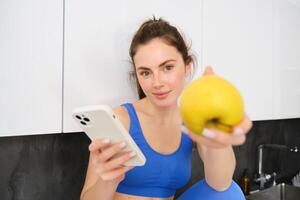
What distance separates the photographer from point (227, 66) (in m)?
1.19

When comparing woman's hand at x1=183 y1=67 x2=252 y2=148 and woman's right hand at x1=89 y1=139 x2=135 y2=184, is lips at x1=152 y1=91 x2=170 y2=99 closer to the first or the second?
woman's right hand at x1=89 y1=139 x2=135 y2=184

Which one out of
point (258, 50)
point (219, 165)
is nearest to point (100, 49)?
point (219, 165)

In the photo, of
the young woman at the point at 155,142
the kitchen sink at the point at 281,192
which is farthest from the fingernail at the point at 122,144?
the kitchen sink at the point at 281,192

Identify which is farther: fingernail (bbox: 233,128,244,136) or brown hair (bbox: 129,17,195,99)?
brown hair (bbox: 129,17,195,99)

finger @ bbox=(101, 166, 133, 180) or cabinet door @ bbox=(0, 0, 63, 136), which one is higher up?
cabinet door @ bbox=(0, 0, 63, 136)

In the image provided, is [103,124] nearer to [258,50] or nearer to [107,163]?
[107,163]

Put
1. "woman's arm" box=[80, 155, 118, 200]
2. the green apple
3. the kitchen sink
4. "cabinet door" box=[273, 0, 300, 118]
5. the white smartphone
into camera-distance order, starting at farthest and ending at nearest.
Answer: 1. the kitchen sink
2. "cabinet door" box=[273, 0, 300, 118]
3. "woman's arm" box=[80, 155, 118, 200]
4. the white smartphone
5. the green apple

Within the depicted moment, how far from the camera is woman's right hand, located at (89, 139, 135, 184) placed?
61cm

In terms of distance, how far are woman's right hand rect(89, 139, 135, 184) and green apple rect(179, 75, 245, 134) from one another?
190 millimetres

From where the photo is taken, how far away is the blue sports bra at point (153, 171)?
89 cm

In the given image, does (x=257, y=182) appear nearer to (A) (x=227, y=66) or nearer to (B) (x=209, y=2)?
(A) (x=227, y=66)

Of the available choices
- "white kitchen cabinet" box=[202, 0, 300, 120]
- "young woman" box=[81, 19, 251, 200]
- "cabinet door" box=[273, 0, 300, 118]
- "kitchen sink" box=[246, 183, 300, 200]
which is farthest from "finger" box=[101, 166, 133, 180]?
"kitchen sink" box=[246, 183, 300, 200]

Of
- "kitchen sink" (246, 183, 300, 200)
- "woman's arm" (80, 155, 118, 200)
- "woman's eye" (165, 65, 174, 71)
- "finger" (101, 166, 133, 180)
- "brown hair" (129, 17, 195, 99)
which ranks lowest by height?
"kitchen sink" (246, 183, 300, 200)

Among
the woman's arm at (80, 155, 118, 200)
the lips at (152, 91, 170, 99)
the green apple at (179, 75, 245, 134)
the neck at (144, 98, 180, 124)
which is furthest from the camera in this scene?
the neck at (144, 98, 180, 124)
